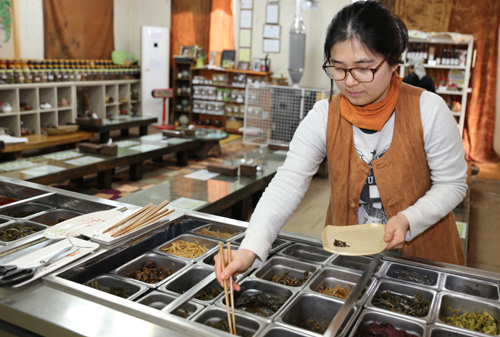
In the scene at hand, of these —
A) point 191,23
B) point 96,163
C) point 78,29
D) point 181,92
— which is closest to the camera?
point 96,163

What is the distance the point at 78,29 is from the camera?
8.95 m

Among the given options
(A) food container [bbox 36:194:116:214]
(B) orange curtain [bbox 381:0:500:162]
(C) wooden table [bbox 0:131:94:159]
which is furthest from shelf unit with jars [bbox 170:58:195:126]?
(A) food container [bbox 36:194:116:214]

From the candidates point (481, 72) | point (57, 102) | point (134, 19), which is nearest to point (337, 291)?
point (57, 102)

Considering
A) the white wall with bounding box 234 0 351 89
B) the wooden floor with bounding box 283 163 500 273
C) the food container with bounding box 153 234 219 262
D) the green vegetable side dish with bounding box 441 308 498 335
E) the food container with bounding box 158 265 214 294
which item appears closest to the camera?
the green vegetable side dish with bounding box 441 308 498 335

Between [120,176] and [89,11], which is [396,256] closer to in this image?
[120,176]

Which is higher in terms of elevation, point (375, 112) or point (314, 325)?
point (375, 112)

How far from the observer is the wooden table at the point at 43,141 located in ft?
18.0

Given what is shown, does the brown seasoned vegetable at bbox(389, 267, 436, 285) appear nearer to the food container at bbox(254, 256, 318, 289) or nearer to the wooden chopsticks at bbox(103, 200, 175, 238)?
the food container at bbox(254, 256, 318, 289)

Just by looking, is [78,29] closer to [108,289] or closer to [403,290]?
[108,289]

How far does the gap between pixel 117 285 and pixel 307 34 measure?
7760mm

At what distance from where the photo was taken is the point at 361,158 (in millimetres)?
1651

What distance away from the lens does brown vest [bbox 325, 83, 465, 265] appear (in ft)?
5.17

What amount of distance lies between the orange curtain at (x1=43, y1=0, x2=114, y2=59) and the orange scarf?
8.12 meters

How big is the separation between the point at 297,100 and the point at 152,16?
4.82m
